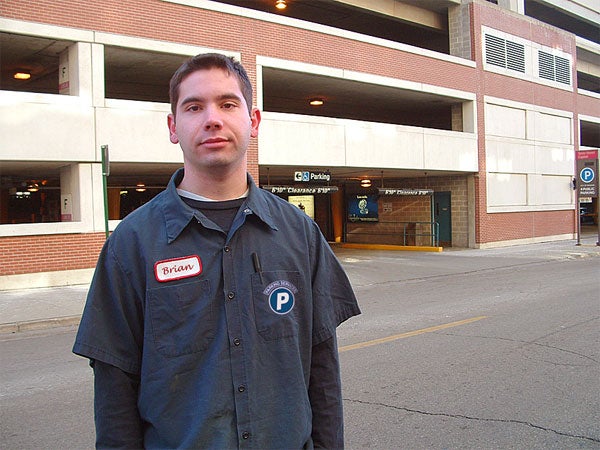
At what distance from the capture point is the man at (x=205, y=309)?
1.89m

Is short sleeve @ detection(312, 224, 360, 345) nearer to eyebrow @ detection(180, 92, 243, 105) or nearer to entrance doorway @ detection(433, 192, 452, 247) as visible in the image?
eyebrow @ detection(180, 92, 243, 105)

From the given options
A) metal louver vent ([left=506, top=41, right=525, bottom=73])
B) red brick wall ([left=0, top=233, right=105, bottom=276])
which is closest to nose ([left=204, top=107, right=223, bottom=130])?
red brick wall ([left=0, top=233, right=105, bottom=276])

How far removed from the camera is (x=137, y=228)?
1.99 m

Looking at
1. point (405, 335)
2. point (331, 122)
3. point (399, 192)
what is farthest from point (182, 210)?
point (399, 192)

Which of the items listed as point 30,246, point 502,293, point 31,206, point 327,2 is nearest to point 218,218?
point 502,293

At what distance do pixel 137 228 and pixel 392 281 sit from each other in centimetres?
1382

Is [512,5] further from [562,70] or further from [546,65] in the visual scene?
[562,70]

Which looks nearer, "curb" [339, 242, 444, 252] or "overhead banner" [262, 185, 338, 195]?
"overhead banner" [262, 185, 338, 195]

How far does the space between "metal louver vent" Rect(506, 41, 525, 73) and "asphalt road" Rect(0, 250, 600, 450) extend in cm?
1637

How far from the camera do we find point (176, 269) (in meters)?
1.90

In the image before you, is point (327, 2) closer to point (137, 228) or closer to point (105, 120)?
point (105, 120)

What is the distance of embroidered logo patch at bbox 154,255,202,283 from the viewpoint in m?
1.90

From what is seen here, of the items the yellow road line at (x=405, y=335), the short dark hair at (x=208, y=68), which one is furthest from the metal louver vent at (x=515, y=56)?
the short dark hair at (x=208, y=68)

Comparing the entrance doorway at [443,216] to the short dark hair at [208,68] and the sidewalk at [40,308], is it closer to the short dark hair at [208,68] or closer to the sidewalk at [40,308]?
the sidewalk at [40,308]
